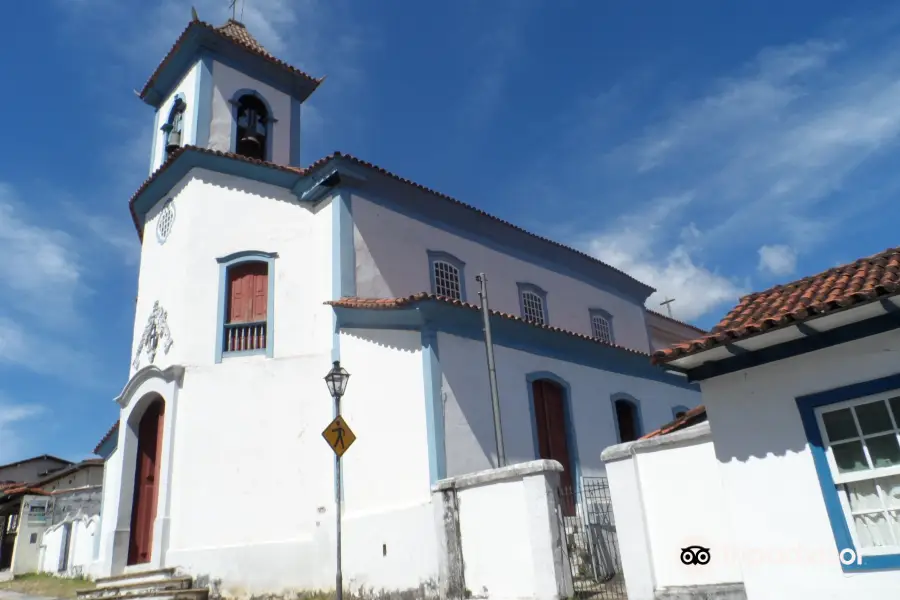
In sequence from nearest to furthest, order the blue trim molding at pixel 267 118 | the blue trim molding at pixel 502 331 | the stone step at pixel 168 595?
the stone step at pixel 168 595
the blue trim molding at pixel 502 331
the blue trim molding at pixel 267 118

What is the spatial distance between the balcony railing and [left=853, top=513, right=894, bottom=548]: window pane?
9682 mm

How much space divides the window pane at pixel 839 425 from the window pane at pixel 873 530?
705 mm

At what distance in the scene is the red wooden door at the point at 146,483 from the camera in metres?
12.7

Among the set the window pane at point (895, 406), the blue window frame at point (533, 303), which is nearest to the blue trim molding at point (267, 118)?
the blue window frame at point (533, 303)

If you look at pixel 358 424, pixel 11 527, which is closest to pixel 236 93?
pixel 358 424

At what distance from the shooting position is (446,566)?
910 cm

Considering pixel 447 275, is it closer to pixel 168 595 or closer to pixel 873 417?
pixel 168 595

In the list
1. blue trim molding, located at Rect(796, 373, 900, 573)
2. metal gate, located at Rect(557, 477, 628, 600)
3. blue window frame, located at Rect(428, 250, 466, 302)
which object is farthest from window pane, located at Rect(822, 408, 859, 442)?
blue window frame, located at Rect(428, 250, 466, 302)

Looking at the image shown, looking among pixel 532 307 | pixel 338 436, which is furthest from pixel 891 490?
pixel 532 307

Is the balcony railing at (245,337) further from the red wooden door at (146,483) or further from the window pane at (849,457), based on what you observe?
the window pane at (849,457)

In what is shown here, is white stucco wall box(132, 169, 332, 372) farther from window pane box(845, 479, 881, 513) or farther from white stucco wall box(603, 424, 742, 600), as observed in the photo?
window pane box(845, 479, 881, 513)

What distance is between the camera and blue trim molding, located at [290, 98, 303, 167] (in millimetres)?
16223

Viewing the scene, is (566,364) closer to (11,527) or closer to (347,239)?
(347,239)

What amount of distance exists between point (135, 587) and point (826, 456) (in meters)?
10.4
